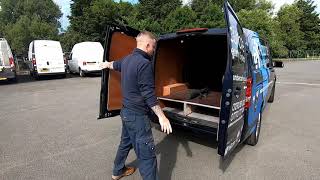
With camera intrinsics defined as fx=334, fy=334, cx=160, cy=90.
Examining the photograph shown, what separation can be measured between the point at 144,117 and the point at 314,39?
7074 cm

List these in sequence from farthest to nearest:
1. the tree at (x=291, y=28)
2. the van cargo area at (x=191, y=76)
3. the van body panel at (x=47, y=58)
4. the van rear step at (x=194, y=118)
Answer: the tree at (x=291, y=28) < the van body panel at (x=47, y=58) < the van cargo area at (x=191, y=76) < the van rear step at (x=194, y=118)

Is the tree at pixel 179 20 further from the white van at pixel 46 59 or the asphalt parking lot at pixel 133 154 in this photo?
the asphalt parking lot at pixel 133 154

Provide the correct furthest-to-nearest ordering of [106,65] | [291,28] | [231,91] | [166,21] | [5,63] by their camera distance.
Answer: [291,28] → [166,21] → [5,63] → [106,65] → [231,91]

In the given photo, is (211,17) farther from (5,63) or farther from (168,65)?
(168,65)

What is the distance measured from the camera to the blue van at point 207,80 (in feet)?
13.0

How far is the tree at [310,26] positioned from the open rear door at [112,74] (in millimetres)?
67800

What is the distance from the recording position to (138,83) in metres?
3.46

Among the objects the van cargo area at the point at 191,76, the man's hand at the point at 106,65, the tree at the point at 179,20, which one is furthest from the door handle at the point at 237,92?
the tree at the point at 179,20

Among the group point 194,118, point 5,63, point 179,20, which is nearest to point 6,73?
point 5,63

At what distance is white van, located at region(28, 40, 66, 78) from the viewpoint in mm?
17500

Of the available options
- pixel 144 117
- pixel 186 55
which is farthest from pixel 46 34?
pixel 144 117

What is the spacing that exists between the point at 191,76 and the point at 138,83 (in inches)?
156

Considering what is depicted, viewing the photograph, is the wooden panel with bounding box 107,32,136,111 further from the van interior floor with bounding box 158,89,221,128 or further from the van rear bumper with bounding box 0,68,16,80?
the van rear bumper with bounding box 0,68,16,80

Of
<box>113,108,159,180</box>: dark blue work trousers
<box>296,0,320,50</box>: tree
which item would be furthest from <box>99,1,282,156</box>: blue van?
<box>296,0,320,50</box>: tree
